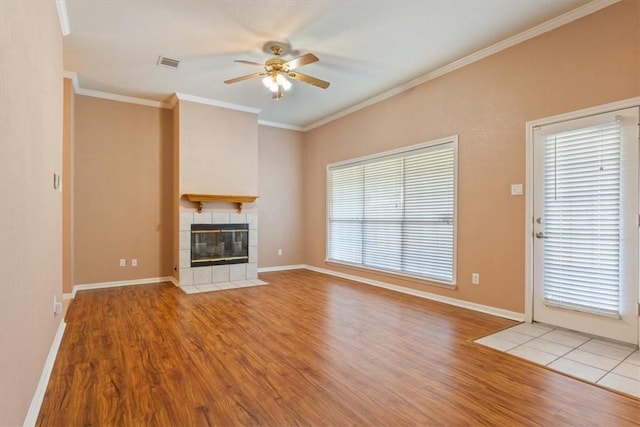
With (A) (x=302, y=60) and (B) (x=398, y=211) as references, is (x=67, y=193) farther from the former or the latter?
(B) (x=398, y=211)

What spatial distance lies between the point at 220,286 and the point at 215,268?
387mm

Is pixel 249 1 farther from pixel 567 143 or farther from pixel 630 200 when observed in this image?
pixel 630 200

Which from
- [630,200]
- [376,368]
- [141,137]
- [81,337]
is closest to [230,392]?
[376,368]

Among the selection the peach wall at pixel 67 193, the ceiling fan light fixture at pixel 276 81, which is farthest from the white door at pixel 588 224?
the peach wall at pixel 67 193

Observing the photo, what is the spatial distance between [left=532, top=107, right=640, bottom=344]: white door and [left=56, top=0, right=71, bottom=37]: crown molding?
4640 mm

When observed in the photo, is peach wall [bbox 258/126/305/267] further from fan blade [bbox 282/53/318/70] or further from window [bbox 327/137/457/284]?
fan blade [bbox 282/53/318/70]

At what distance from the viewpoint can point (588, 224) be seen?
3.00 meters

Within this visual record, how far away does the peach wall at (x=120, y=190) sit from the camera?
4.97 meters

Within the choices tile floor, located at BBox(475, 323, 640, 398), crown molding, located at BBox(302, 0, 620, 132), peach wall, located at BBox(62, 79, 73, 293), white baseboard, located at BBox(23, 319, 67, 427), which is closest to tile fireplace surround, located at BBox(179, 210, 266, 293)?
peach wall, located at BBox(62, 79, 73, 293)

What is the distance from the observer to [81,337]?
301 centimetres

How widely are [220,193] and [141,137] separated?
5.16 ft

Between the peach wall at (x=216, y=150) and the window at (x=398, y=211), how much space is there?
165 cm

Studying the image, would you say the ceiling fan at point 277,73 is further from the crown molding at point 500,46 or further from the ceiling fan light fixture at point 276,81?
the crown molding at point 500,46

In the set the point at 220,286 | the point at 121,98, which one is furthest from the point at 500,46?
the point at 121,98
